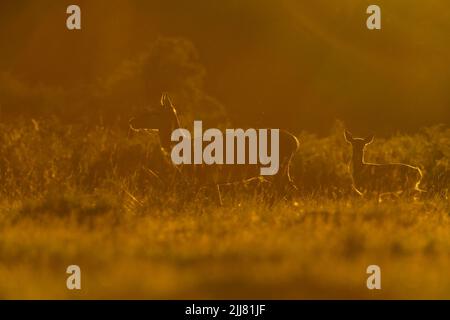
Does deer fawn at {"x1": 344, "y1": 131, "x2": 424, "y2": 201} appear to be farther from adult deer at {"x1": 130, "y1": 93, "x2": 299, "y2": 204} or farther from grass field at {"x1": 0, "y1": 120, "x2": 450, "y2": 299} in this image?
adult deer at {"x1": 130, "y1": 93, "x2": 299, "y2": 204}

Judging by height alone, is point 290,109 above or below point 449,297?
above

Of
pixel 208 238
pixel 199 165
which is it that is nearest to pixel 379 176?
pixel 199 165

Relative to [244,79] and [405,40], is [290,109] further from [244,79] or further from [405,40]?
[405,40]

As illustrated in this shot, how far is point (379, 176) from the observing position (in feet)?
33.1

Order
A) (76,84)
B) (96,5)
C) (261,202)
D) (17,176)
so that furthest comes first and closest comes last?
(96,5), (76,84), (17,176), (261,202)

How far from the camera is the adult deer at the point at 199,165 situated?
9.66 m

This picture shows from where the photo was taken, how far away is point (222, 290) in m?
5.67

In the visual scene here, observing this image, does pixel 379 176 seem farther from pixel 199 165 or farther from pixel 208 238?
pixel 208 238

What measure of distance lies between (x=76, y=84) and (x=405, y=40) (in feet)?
28.3

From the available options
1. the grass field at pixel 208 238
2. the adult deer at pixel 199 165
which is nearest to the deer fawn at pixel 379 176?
the grass field at pixel 208 238

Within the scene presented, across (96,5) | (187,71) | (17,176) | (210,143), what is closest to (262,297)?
(210,143)

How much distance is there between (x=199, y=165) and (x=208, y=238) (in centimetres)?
296

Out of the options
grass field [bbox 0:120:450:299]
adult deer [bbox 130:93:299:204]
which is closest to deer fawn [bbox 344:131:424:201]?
grass field [bbox 0:120:450:299]

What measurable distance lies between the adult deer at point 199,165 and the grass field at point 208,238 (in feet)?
1.12
